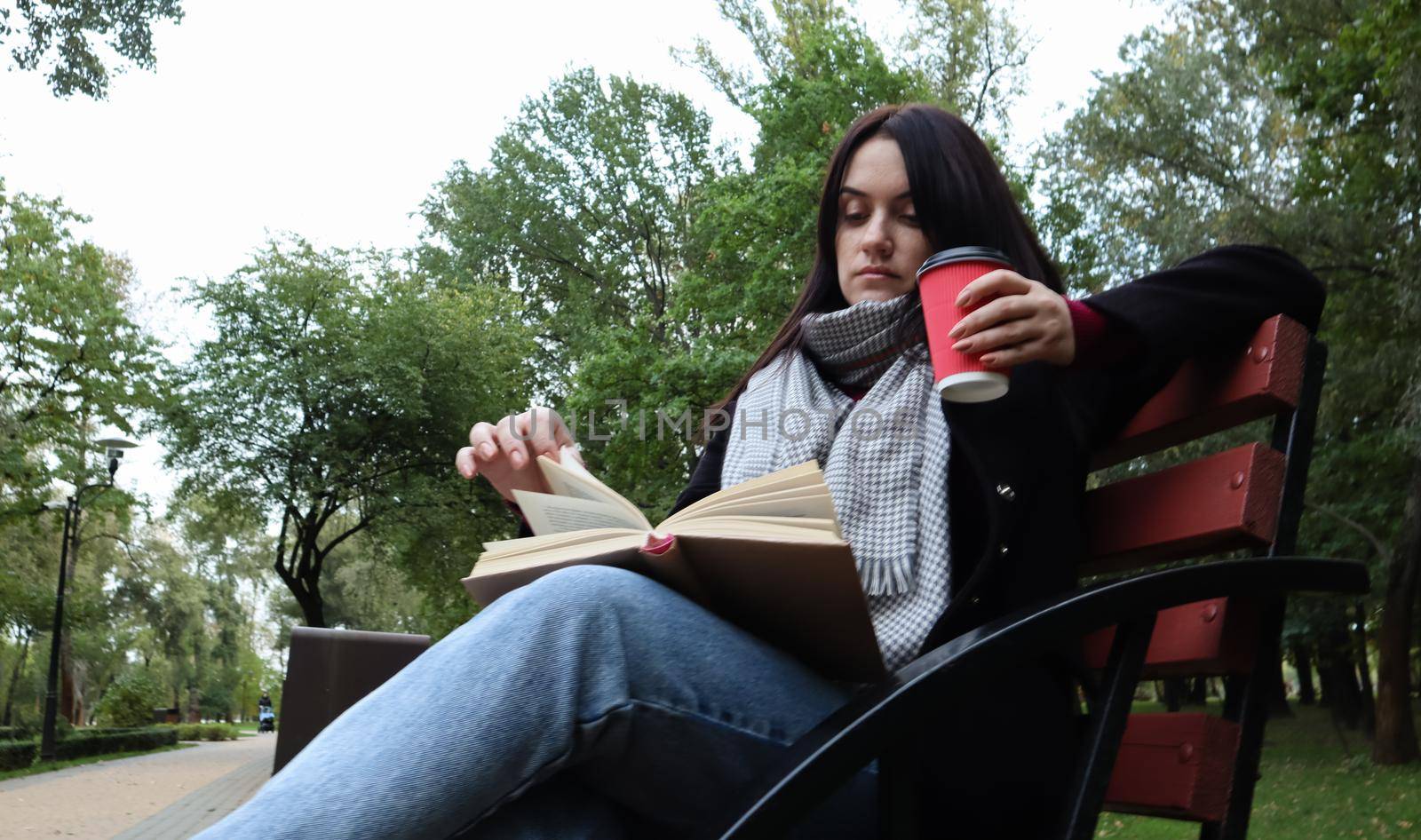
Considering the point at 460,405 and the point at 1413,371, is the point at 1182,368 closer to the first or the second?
the point at 1413,371

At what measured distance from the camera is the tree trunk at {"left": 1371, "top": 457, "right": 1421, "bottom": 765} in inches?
535

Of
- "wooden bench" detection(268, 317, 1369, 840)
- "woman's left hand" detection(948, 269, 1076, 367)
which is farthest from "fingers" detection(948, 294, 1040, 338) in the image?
"wooden bench" detection(268, 317, 1369, 840)

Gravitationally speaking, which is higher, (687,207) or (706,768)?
(687,207)

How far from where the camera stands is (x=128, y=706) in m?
29.4

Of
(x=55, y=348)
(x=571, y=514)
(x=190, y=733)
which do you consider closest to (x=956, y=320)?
(x=571, y=514)

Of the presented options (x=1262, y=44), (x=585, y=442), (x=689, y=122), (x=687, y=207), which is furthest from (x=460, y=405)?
(x=1262, y=44)

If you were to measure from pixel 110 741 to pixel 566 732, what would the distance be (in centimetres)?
2652

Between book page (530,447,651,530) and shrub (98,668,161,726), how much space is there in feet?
104

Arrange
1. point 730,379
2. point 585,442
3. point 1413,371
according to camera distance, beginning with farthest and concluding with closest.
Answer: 1. point 585,442
2. point 730,379
3. point 1413,371

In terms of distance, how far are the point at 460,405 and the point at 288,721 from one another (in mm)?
20954

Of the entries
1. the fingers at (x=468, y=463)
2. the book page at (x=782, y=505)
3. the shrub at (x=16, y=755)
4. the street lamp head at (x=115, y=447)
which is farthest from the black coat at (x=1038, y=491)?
the shrub at (x=16, y=755)

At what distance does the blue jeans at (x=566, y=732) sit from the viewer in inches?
40.6

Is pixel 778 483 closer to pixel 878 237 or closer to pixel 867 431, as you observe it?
pixel 867 431

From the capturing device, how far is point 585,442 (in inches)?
810
